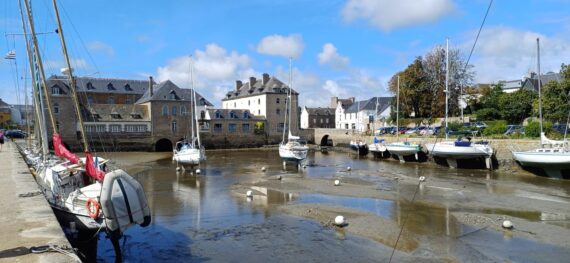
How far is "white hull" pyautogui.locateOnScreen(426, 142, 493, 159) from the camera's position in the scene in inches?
1350

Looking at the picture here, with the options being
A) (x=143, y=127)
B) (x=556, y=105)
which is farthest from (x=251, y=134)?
(x=556, y=105)

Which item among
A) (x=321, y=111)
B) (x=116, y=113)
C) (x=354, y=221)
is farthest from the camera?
(x=321, y=111)

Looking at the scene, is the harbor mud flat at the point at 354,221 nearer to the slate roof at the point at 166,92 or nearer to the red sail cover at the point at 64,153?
the red sail cover at the point at 64,153

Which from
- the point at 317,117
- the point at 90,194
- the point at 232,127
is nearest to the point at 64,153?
the point at 90,194

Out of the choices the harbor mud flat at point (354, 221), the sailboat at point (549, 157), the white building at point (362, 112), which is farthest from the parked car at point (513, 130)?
the white building at point (362, 112)

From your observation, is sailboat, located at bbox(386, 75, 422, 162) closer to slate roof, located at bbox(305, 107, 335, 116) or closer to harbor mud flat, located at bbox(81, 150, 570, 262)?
harbor mud flat, located at bbox(81, 150, 570, 262)

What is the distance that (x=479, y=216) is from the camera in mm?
17625

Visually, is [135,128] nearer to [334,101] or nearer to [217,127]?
[217,127]

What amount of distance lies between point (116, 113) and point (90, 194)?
163ft

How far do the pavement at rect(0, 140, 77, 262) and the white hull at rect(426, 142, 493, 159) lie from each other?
27896 millimetres

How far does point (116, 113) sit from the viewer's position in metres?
59.8

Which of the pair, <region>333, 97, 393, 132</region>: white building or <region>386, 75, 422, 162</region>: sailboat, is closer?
<region>386, 75, 422, 162</region>: sailboat

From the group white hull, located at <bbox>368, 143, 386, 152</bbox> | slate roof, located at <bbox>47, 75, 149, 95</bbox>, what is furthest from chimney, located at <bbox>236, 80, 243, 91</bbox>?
white hull, located at <bbox>368, 143, 386, 152</bbox>

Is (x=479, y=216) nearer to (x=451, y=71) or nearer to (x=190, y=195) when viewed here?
(x=190, y=195)
